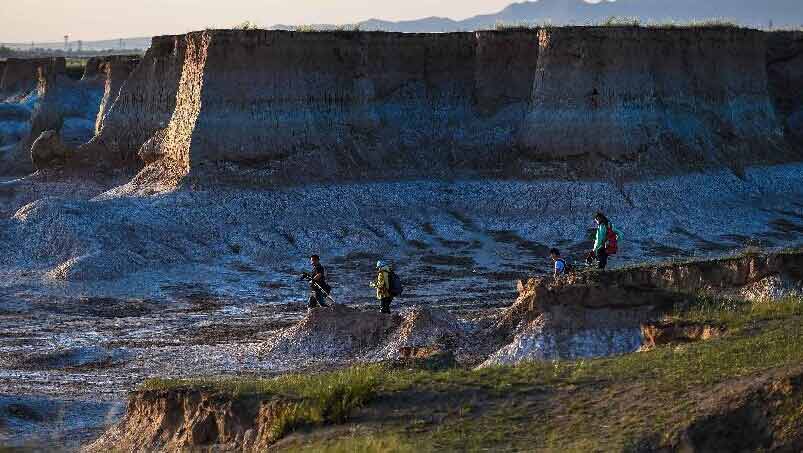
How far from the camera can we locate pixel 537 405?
41.0ft

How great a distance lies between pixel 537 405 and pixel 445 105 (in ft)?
85.6

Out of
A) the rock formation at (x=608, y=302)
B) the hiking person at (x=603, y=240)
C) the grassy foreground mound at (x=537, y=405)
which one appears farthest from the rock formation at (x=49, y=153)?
the grassy foreground mound at (x=537, y=405)

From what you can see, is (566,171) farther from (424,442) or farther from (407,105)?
(424,442)

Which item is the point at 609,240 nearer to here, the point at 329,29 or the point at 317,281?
the point at 317,281

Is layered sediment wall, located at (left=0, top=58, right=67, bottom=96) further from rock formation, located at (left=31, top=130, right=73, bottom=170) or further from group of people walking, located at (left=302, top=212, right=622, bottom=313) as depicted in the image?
group of people walking, located at (left=302, top=212, right=622, bottom=313)

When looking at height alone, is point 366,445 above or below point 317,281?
above

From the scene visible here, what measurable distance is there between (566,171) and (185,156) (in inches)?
359

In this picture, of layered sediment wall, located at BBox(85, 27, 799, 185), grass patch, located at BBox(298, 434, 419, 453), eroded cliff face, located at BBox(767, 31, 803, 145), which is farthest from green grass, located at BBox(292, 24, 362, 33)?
grass patch, located at BBox(298, 434, 419, 453)

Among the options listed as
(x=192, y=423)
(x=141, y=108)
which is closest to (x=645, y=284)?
(x=192, y=423)

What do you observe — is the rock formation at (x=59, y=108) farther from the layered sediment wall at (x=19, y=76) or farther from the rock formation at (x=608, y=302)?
the rock formation at (x=608, y=302)

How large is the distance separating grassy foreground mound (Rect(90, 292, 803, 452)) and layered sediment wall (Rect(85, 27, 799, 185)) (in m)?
20.1

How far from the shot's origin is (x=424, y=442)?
38.7ft

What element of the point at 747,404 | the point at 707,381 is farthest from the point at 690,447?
the point at 707,381

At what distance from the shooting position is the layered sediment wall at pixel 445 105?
113 ft
